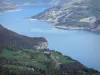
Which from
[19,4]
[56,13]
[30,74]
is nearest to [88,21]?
[56,13]

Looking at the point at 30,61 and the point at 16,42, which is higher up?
the point at 16,42

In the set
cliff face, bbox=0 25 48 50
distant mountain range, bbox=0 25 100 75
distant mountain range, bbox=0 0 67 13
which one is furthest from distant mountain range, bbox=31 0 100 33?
distant mountain range, bbox=0 25 100 75

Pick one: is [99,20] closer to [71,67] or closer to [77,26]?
[77,26]

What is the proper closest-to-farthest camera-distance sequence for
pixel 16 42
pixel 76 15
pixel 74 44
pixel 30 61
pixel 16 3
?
pixel 30 61 → pixel 16 42 → pixel 74 44 → pixel 76 15 → pixel 16 3

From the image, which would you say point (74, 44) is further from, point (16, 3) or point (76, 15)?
point (16, 3)

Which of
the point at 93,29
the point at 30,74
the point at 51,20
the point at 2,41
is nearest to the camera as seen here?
the point at 30,74

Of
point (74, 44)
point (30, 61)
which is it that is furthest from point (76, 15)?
point (30, 61)

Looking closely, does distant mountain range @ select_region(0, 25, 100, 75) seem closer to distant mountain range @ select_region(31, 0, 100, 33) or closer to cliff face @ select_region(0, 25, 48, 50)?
cliff face @ select_region(0, 25, 48, 50)
